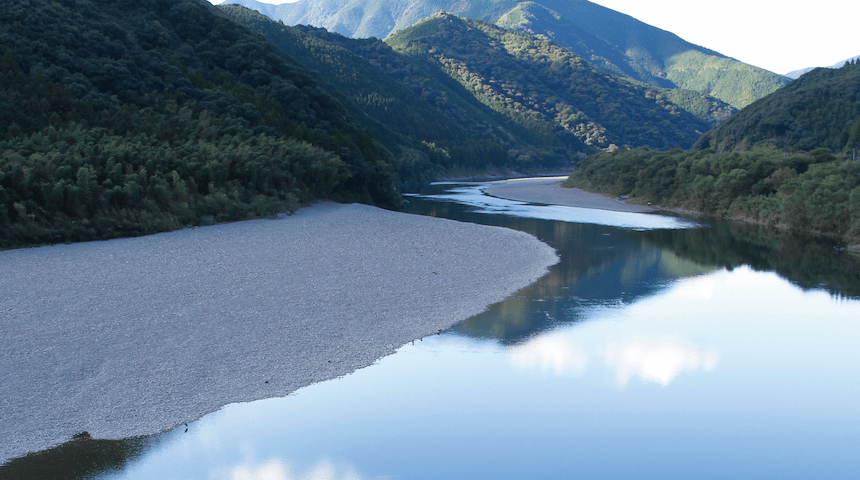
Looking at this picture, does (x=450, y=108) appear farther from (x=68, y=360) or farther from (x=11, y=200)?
(x=68, y=360)

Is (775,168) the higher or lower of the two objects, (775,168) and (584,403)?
the higher

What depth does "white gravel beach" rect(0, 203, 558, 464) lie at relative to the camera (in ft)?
20.8

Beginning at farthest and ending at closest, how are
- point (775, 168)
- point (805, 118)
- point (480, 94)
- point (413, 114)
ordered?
point (480, 94)
point (413, 114)
point (805, 118)
point (775, 168)

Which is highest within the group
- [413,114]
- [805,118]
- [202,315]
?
[413,114]

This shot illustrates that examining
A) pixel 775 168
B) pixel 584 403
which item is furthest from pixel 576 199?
pixel 584 403

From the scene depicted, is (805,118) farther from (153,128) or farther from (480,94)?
(480,94)

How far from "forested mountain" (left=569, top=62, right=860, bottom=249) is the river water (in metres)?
10.7

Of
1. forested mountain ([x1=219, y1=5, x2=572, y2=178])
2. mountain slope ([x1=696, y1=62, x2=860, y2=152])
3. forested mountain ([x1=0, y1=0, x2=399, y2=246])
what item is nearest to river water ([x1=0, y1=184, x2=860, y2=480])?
forested mountain ([x1=0, y1=0, x2=399, y2=246])

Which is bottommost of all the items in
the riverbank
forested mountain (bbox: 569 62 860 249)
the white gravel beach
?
the riverbank

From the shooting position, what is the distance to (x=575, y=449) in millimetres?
6059

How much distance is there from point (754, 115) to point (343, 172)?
4182 centimetres

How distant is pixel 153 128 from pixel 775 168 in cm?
2498

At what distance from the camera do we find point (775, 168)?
90.5 feet

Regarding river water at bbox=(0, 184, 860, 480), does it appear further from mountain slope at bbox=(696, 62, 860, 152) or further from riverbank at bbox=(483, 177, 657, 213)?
mountain slope at bbox=(696, 62, 860, 152)
